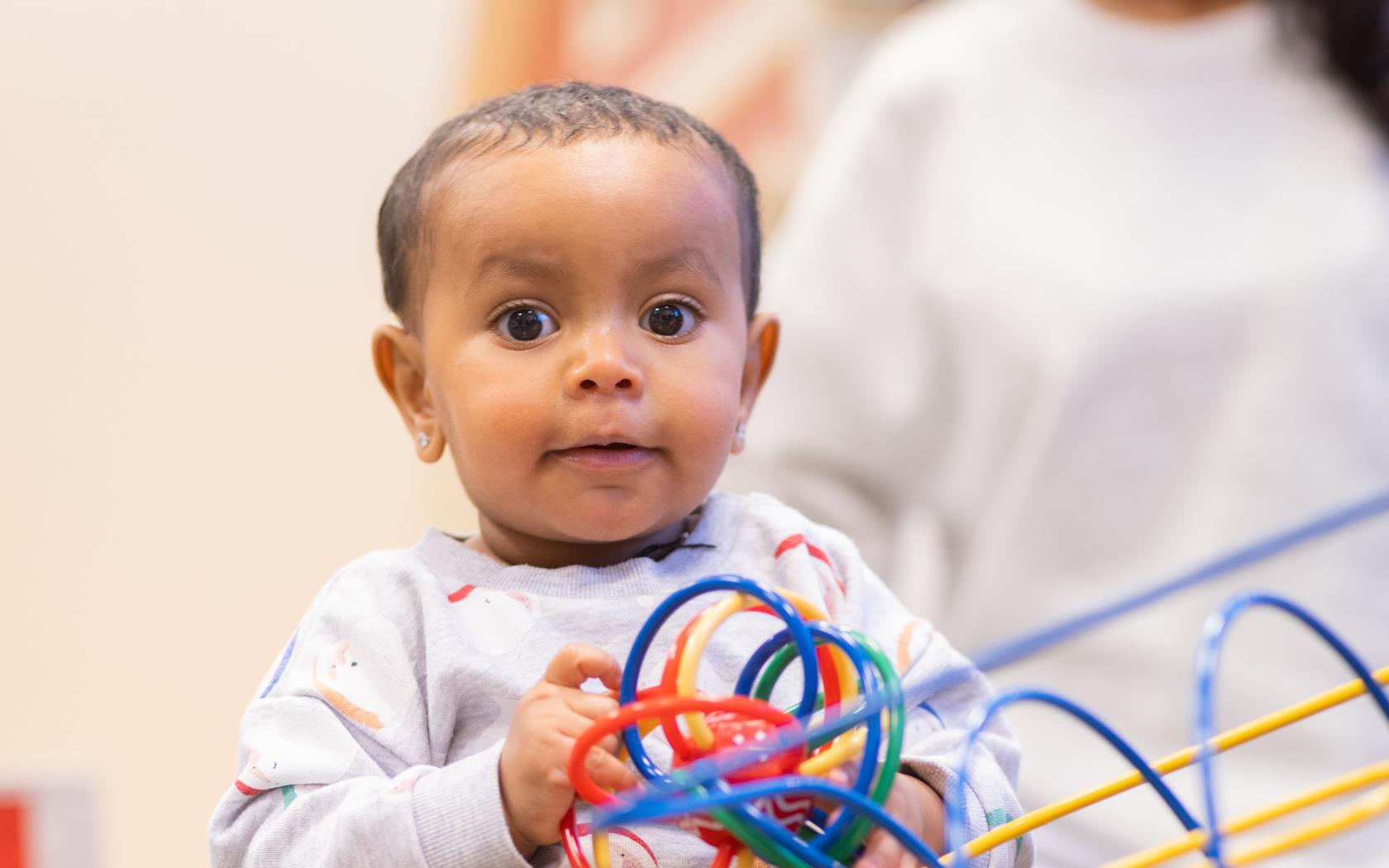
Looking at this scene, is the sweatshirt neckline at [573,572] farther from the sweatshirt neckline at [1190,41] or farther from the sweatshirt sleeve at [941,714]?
the sweatshirt neckline at [1190,41]

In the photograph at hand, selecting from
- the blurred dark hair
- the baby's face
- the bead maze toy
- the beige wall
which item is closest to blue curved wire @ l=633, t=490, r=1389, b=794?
the bead maze toy

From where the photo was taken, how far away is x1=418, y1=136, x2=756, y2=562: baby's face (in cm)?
56

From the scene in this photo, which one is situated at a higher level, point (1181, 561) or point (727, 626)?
point (727, 626)

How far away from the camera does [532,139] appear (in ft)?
1.89

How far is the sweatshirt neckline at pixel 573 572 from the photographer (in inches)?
23.1

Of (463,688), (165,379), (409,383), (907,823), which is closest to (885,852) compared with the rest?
(907,823)

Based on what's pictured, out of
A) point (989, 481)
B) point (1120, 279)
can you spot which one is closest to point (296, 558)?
point (989, 481)

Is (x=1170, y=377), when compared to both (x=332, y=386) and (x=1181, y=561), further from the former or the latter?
(x=332, y=386)

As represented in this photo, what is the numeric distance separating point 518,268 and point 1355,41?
0.76m

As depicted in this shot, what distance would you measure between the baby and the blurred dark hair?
25.9 inches

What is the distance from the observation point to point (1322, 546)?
104 cm

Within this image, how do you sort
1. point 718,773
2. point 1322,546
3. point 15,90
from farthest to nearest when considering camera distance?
point 15,90
point 1322,546
point 718,773

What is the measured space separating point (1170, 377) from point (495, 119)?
A: 0.60 meters

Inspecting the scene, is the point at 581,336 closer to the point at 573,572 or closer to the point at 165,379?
the point at 573,572
